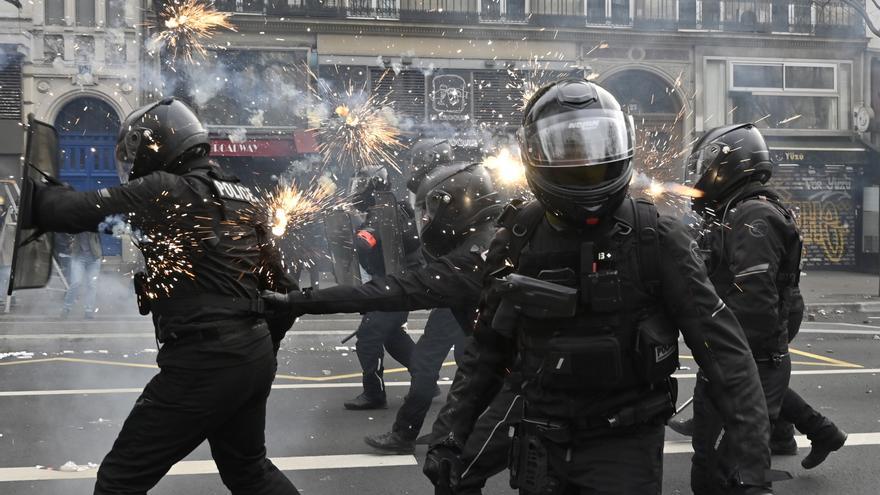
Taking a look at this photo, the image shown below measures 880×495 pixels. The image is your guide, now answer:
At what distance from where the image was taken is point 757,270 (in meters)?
4.47

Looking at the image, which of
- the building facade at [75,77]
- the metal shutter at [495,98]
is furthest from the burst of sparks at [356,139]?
the metal shutter at [495,98]

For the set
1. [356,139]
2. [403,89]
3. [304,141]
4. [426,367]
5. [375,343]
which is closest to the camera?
[426,367]

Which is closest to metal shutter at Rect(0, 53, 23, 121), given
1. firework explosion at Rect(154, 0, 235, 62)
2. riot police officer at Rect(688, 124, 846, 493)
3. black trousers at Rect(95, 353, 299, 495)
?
firework explosion at Rect(154, 0, 235, 62)

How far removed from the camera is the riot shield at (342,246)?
7180 mm

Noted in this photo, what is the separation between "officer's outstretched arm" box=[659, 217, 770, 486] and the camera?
8.98 ft

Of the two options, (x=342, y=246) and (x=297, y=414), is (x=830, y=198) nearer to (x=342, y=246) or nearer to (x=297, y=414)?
(x=342, y=246)

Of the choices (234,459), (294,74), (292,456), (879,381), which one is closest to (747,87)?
(294,74)

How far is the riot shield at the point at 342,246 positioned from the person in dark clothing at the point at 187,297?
327 cm

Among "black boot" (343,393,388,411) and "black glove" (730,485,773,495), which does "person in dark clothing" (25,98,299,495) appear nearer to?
"black glove" (730,485,773,495)

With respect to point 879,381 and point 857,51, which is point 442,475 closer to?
point 879,381

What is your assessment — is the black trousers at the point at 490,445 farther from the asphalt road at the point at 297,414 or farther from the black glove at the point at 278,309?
the asphalt road at the point at 297,414

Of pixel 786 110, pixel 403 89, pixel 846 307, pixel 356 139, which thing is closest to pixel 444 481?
pixel 356 139

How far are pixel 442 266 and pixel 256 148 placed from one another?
12.9 meters

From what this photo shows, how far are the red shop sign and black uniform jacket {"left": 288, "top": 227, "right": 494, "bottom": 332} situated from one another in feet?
40.0
